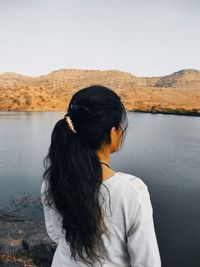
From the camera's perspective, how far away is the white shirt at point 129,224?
145cm

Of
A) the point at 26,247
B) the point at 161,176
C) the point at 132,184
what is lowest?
the point at 161,176

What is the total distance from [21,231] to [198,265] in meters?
4.99

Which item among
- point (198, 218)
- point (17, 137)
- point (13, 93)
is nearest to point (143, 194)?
point (198, 218)

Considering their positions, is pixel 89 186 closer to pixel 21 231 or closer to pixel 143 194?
pixel 143 194

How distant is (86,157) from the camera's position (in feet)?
5.16

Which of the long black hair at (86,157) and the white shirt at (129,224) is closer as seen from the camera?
the white shirt at (129,224)

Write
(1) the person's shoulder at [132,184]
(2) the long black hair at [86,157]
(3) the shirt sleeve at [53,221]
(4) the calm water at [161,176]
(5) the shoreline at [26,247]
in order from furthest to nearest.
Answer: (4) the calm water at [161,176], (5) the shoreline at [26,247], (3) the shirt sleeve at [53,221], (2) the long black hair at [86,157], (1) the person's shoulder at [132,184]

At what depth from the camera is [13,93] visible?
84.0m

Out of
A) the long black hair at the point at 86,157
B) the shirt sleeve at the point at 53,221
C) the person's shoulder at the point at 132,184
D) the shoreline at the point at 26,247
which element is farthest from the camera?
the shoreline at the point at 26,247

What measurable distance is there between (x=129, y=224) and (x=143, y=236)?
84mm

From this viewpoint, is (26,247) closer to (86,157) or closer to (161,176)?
(86,157)

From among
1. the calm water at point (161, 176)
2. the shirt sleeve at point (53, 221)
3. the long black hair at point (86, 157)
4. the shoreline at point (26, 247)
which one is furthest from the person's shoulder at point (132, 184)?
the calm water at point (161, 176)

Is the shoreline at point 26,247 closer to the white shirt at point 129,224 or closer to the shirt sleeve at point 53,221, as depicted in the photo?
the shirt sleeve at point 53,221

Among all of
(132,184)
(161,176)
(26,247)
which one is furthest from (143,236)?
(161,176)
